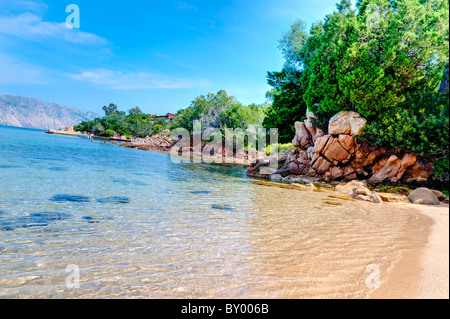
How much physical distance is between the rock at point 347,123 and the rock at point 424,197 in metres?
8.04

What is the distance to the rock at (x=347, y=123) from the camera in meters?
19.6

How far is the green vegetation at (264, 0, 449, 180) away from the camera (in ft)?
49.8

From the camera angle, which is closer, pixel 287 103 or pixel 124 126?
pixel 287 103

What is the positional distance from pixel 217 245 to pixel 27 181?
10.8m

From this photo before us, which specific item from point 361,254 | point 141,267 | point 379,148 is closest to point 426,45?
point 379,148

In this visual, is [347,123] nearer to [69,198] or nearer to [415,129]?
[415,129]

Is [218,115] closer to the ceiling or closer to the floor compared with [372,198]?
closer to the ceiling

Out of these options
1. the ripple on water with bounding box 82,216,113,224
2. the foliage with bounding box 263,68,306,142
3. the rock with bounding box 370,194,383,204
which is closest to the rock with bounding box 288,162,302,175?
the foliage with bounding box 263,68,306,142

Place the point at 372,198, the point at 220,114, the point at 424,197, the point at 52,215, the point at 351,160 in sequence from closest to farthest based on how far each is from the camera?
the point at 52,215
the point at 424,197
the point at 372,198
the point at 351,160
the point at 220,114

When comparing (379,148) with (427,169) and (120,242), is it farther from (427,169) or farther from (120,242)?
(120,242)

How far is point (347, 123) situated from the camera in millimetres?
20156

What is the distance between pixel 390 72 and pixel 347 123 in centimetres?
532

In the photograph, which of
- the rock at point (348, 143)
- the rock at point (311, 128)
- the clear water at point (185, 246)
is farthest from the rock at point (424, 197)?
the rock at point (311, 128)

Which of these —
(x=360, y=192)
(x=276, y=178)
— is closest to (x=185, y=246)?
(x=360, y=192)
